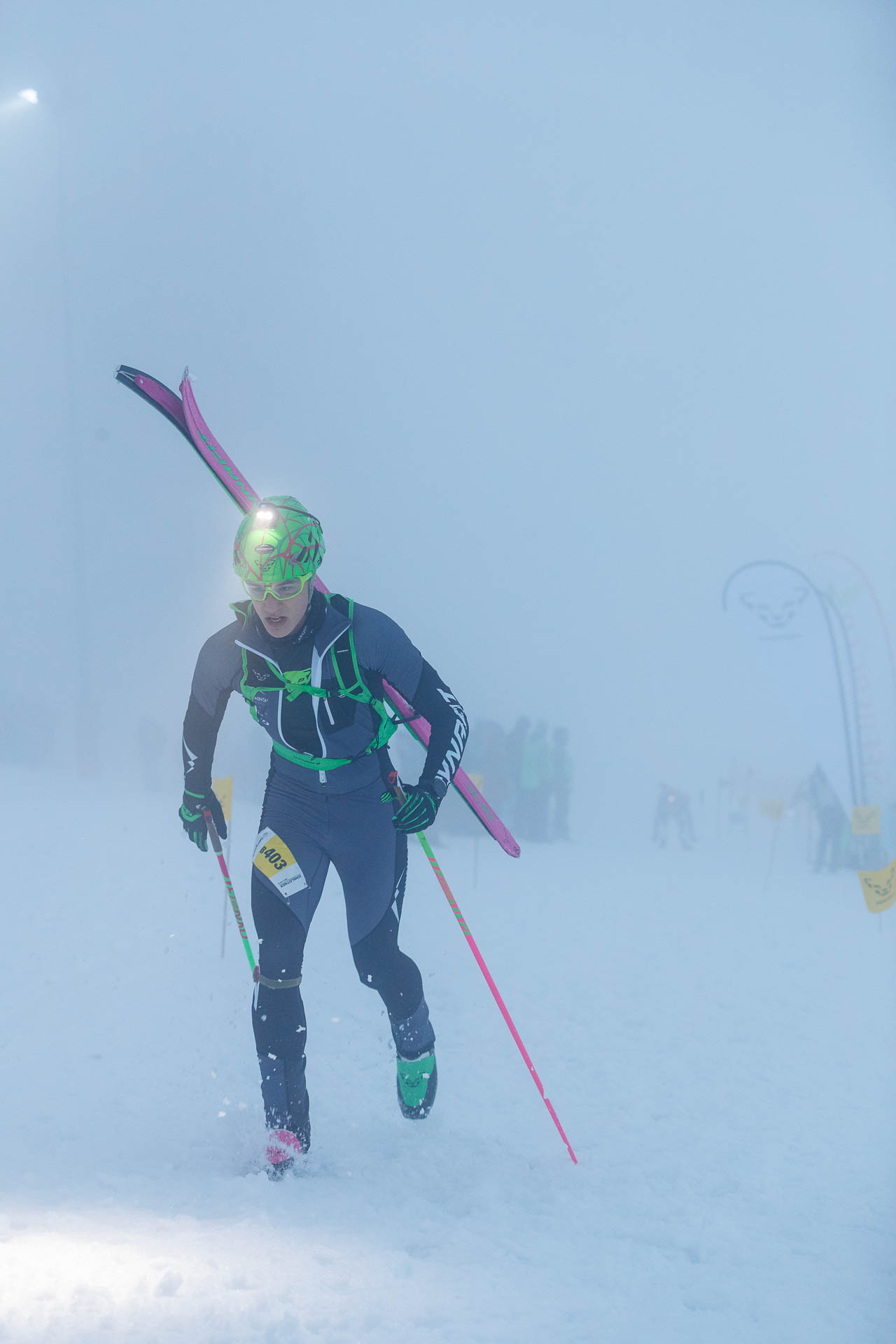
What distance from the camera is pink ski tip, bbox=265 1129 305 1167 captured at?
219 cm

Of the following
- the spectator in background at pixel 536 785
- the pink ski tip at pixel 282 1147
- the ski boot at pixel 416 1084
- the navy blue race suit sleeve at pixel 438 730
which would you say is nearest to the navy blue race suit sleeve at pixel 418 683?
the navy blue race suit sleeve at pixel 438 730

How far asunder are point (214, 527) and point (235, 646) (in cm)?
258

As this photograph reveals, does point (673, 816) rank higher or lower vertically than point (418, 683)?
lower

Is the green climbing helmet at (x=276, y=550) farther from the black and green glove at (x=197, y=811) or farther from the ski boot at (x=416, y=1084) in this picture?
the ski boot at (x=416, y=1084)

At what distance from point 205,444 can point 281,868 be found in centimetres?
133

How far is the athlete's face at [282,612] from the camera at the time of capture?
2.18m

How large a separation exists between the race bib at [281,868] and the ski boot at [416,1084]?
26.6 inches

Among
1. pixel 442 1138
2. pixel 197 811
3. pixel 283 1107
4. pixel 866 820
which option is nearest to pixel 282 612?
pixel 197 811

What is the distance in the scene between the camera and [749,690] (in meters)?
9.30

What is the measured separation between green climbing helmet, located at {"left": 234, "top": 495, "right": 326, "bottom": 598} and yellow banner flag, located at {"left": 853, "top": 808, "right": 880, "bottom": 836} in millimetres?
4634

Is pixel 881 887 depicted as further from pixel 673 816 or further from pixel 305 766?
pixel 673 816

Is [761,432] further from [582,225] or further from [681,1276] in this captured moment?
[681,1276]

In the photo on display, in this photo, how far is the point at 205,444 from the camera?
2.52 meters

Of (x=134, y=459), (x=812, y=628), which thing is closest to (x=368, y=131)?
(x=134, y=459)
